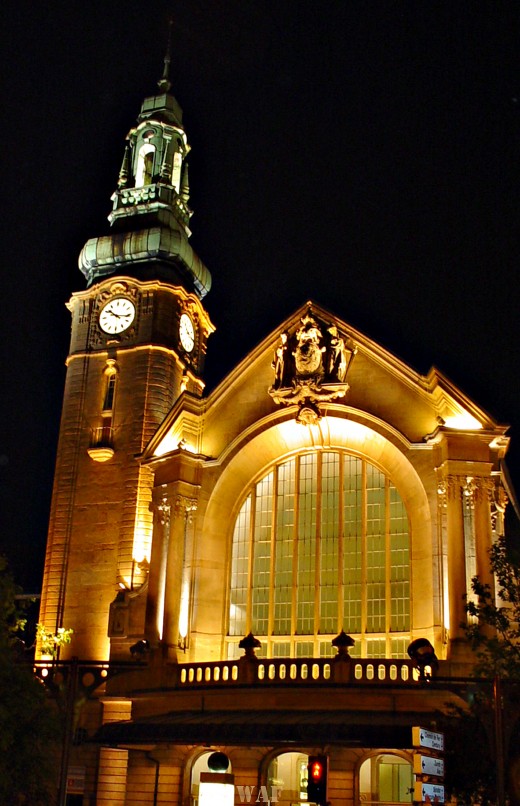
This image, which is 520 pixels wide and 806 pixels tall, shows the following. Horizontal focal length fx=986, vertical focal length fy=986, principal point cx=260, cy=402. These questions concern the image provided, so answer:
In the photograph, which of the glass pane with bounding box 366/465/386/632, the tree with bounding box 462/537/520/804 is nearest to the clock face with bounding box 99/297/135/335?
the glass pane with bounding box 366/465/386/632

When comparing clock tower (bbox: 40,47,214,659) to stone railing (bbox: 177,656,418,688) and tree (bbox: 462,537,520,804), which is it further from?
tree (bbox: 462,537,520,804)

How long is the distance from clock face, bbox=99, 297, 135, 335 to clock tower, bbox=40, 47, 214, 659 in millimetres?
46

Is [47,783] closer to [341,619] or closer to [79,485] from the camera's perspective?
[341,619]

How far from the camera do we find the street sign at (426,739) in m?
17.2

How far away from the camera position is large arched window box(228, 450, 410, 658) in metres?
34.7

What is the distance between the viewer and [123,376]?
44188 mm

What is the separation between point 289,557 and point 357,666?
6405 millimetres

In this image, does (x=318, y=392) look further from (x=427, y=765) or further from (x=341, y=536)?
(x=427, y=765)

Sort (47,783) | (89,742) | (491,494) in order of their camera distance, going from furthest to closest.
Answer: (491,494) → (89,742) → (47,783)

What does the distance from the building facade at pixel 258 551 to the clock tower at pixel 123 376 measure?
0.10 meters

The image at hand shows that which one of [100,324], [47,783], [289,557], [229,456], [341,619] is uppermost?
[100,324]

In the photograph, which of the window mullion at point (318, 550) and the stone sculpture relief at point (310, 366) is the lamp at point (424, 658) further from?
the stone sculpture relief at point (310, 366)

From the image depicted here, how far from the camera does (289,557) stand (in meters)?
36.7

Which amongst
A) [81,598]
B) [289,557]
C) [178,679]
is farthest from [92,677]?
[289,557]
